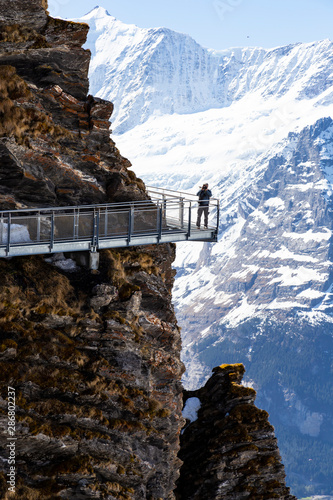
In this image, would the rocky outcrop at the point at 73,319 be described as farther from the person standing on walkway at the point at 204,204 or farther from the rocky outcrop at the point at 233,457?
the rocky outcrop at the point at 233,457

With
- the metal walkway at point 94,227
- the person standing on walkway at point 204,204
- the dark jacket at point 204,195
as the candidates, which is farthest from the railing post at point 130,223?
the dark jacket at point 204,195

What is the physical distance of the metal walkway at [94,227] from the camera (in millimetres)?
28281

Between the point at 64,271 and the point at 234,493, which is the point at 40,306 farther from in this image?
the point at 234,493

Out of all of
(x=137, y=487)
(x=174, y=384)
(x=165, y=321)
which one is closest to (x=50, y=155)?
(x=165, y=321)

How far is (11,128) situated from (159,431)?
14.3 metres

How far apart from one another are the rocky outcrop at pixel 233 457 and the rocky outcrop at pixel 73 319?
341 centimetres

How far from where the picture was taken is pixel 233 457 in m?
34.0

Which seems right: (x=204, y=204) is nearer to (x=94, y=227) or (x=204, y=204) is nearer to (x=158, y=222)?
(x=158, y=222)

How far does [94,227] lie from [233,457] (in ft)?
44.2

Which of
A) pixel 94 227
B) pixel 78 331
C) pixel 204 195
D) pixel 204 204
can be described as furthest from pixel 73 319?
pixel 204 195

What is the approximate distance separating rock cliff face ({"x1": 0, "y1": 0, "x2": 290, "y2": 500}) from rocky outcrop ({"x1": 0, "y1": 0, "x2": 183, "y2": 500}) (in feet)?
0.17

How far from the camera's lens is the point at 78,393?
25.7m

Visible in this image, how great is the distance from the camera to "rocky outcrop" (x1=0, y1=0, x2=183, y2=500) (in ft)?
80.3

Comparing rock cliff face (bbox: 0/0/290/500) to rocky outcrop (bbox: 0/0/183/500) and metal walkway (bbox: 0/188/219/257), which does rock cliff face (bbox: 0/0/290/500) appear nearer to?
rocky outcrop (bbox: 0/0/183/500)
